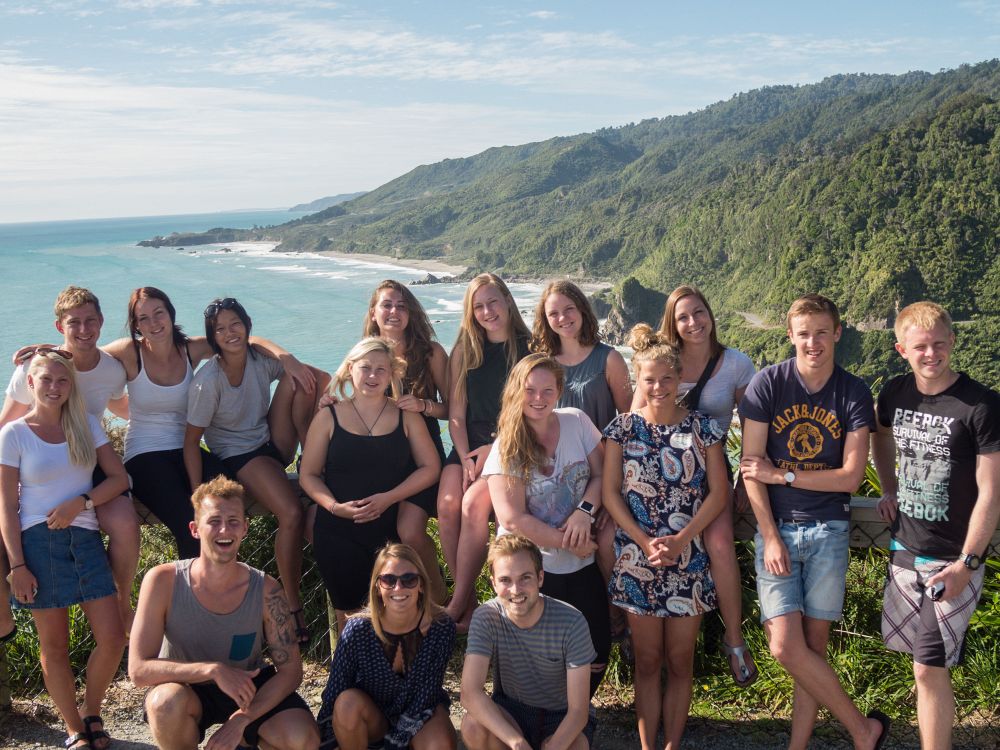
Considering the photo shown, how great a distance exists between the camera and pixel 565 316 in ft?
14.2

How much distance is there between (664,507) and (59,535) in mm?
2581

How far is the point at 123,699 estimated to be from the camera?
13.5 ft

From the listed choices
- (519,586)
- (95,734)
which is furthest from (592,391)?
(95,734)

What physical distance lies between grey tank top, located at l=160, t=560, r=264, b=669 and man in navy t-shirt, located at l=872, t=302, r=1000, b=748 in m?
2.47

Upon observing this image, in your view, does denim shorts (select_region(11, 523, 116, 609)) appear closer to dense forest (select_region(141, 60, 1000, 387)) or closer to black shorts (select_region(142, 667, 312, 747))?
black shorts (select_region(142, 667, 312, 747))

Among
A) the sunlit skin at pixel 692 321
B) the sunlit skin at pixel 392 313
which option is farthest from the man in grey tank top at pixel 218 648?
the sunlit skin at pixel 692 321

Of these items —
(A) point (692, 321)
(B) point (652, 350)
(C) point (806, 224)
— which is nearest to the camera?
(B) point (652, 350)

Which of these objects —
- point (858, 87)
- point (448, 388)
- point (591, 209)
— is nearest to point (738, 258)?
point (591, 209)

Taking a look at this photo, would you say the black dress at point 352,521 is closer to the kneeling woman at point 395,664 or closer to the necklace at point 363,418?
the necklace at point 363,418

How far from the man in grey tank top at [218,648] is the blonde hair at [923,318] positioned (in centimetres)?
265

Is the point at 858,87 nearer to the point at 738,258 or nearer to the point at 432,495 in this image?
the point at 738,258

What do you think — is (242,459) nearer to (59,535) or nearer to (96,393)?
(96,393)

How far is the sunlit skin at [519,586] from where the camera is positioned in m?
3.19

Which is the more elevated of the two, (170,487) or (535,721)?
(170,487)
